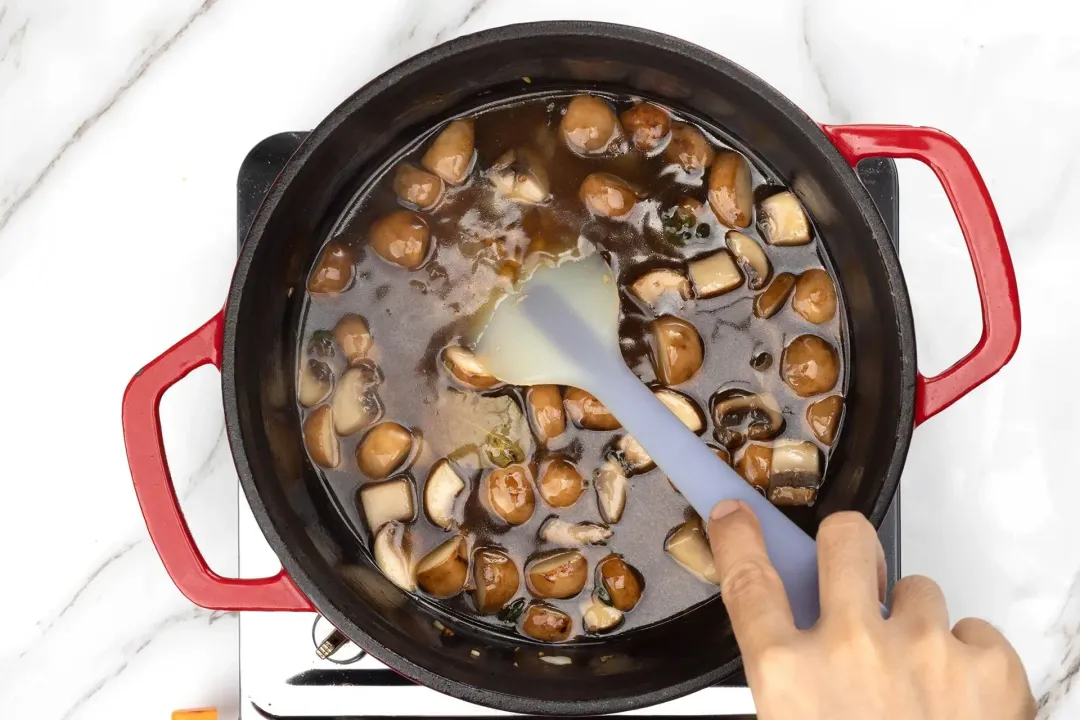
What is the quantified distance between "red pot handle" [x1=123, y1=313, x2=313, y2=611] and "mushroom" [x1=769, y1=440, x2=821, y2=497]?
528mm

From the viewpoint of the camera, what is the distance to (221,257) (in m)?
1.11

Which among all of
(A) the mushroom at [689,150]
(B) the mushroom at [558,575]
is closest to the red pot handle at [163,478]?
(B) the mushroom at [558,575]

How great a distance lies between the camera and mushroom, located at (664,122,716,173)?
3.14 feet

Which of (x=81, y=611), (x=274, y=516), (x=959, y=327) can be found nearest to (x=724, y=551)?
(x=274, y=516)

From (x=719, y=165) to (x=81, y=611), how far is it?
103 cm

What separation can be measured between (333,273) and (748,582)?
22.2 inches

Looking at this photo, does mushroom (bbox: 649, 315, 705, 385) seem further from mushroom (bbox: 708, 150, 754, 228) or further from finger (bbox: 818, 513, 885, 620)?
finger (bbox: 818, 513, 885, 620)

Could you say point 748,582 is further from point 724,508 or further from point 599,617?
point 599,617

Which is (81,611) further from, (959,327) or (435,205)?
(959,327)

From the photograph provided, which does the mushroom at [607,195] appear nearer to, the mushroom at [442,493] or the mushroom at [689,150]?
the mushroom at [689,150]

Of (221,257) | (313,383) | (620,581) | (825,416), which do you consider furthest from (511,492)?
(221,257)

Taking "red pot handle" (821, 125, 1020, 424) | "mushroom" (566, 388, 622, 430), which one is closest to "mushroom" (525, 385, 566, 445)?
"mushroom" (566, 388, 622, 430)

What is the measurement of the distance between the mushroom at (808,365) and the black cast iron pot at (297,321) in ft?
0.14

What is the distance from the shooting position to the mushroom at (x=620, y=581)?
942 millimetres
